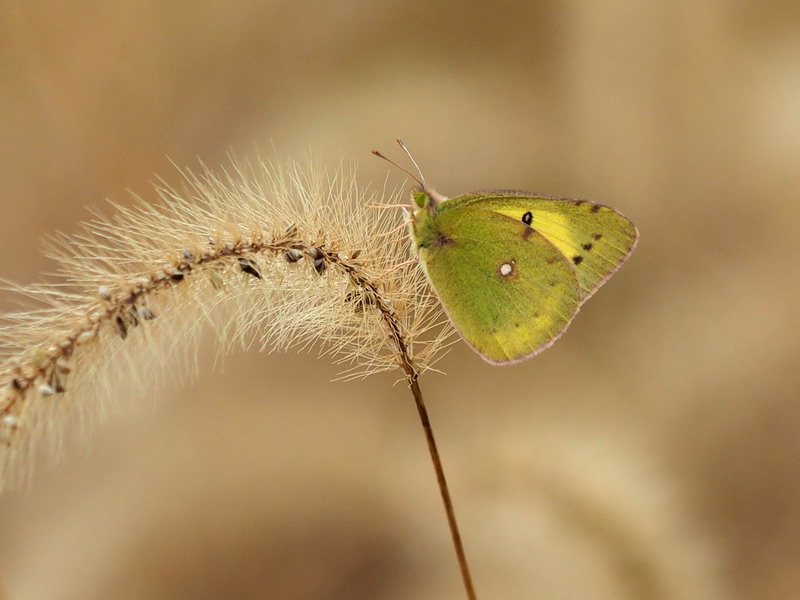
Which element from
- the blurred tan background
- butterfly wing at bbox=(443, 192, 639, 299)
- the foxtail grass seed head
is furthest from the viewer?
the blurred tan background

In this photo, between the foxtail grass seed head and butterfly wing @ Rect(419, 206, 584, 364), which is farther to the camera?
butterfly wing @ Rect(419, 206, 584, 364)

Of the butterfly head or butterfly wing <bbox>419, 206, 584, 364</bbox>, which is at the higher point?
the butterfly head

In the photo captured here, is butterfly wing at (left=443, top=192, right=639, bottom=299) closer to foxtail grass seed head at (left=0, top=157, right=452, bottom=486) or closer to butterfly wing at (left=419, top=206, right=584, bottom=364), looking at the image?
butterfly wing at (left=419, top=206, right=584, bottom=364)

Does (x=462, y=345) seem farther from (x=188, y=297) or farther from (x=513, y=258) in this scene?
(x=188, y=297)

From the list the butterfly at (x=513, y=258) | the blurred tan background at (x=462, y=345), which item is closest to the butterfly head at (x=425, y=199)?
the butterfly at (x=513, y=258)

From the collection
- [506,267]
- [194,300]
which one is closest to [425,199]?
[506,267]

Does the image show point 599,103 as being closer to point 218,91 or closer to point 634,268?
point 634,268

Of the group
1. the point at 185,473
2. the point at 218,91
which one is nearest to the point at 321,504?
the point at 185,473

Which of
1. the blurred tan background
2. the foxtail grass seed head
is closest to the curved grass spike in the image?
the foxtail grass seed head
